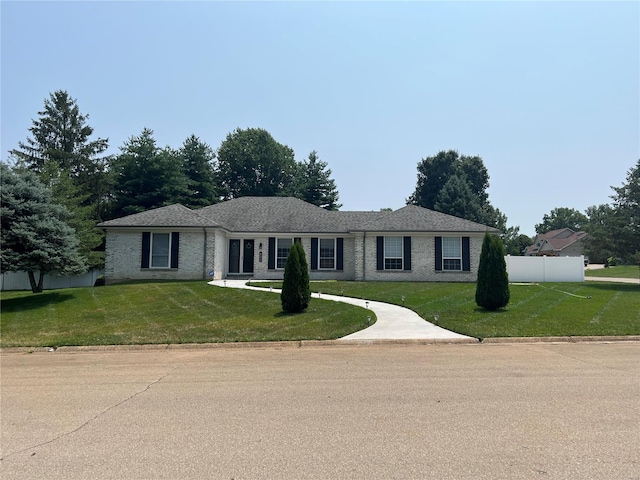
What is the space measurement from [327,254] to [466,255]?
812 cm

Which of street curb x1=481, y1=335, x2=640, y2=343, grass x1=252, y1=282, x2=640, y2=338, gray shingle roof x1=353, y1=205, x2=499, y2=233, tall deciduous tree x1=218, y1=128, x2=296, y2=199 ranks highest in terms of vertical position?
tall deciduous tree x1=218, y1=128, x2=296, y2=199

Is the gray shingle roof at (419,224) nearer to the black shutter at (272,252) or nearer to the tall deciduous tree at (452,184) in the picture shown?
the black shutter at (272,252)

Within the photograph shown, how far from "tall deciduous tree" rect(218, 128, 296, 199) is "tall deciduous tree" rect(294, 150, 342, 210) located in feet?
11.5

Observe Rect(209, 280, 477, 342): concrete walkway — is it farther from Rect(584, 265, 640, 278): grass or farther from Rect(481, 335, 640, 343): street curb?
Rect(584, 265, 640, 278): grass

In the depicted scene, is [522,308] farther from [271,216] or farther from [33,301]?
[33,301]

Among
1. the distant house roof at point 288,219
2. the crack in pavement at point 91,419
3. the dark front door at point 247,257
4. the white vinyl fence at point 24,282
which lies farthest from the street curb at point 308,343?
the white vinyl fence at point 24,282

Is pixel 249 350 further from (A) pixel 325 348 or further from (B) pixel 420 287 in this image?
(B) pixel 420 287

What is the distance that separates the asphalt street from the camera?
3.79 m

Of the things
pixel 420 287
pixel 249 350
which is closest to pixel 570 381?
pixel 249 350

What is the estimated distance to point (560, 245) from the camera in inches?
2697

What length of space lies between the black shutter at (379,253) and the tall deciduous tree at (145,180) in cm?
2310

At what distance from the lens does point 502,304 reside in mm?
14164

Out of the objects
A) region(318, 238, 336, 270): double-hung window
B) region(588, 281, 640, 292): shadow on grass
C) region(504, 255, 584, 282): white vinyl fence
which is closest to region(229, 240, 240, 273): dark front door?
region(318, 238, 336, 270): double-hung window

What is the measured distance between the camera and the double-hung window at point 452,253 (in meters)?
24.0
